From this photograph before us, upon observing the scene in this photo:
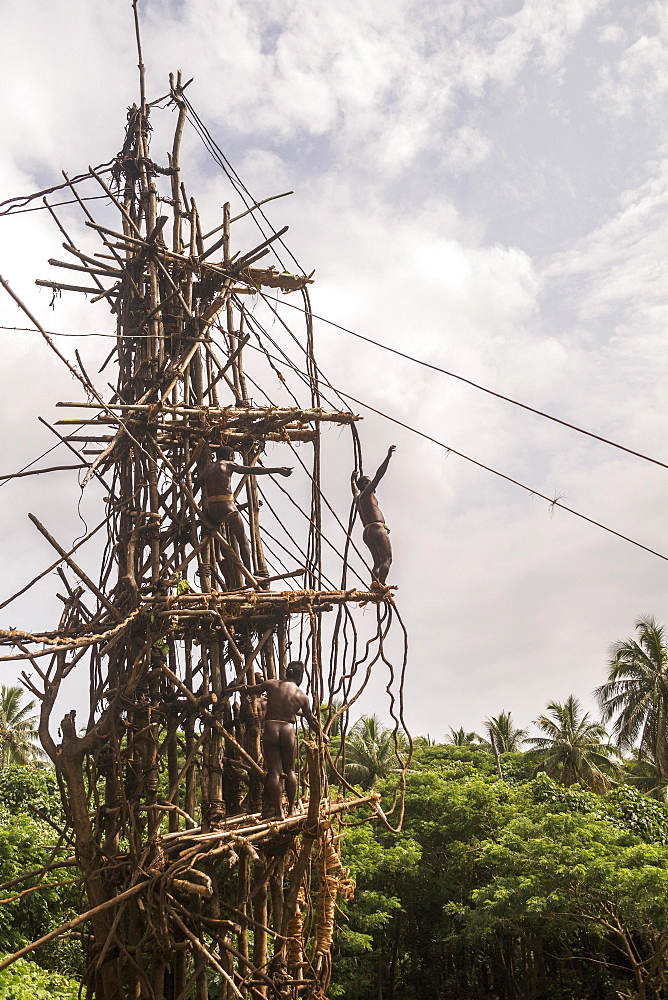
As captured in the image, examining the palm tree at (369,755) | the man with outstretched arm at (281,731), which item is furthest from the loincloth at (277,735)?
the palm tree at (369,755)

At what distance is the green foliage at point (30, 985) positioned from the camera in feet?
25.5

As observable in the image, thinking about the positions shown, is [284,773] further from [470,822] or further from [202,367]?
[470,822]

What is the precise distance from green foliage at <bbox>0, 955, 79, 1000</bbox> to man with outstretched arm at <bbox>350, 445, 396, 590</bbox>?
15.5 ft

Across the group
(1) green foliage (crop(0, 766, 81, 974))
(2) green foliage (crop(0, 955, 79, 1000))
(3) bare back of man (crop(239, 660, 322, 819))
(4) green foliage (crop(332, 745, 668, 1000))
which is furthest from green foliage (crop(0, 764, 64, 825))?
(3) bare back of man (crop(239, 660, 322, 819))

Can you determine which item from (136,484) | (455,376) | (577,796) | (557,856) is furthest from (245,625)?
(577,796)

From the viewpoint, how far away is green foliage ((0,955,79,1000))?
7762 millimetres

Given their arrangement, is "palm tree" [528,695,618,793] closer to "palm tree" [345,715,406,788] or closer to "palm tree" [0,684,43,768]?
"palm tree" [345,715,406,788]

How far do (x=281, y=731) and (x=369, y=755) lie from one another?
2082 cm

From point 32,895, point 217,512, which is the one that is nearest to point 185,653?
point 217,512

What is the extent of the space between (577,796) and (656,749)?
8.25 metres

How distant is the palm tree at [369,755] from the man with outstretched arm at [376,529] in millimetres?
18472

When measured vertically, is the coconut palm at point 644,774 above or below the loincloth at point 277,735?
above

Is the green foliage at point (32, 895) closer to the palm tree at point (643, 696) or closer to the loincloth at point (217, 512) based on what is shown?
the loincloth at point (217, 512)

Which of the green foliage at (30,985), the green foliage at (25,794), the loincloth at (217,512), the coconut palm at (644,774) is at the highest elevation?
the coconut palm at (644,774)
